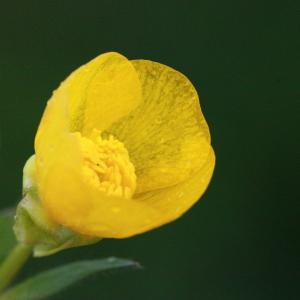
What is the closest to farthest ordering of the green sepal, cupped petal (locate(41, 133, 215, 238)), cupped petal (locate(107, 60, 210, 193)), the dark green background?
cupped petal (locate(41, 133, 215, 238)) < the green sepal < cupped petal (locate(107, 60, 210, 193)) < the dark green background

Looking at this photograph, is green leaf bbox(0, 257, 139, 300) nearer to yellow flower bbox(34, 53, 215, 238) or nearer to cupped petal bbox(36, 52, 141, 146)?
yellow flower bbox(34, 53, 215, 238)

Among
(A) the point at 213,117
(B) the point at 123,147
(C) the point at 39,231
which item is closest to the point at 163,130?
(B) the point at 123,147

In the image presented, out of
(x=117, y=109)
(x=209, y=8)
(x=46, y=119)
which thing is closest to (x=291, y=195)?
(x=209, y=8)

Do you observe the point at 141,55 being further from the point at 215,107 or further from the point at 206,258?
the point at 206,258

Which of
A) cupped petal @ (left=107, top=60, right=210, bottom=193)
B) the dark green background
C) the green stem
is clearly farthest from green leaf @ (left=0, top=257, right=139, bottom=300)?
the dark green background

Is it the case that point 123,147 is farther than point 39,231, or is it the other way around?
point 123,147

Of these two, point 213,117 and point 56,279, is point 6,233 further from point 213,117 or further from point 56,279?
point 213,117

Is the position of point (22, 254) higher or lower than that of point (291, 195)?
higher

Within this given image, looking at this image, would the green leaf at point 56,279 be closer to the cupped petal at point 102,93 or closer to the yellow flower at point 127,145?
the yellow flower at point 127,145
